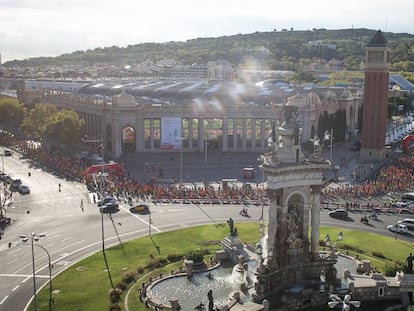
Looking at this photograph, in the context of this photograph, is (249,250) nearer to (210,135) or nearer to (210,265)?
(210,265)

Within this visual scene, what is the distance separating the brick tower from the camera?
10675 centimetres

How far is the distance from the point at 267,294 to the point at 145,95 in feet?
340

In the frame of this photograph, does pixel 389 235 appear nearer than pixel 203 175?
Yes

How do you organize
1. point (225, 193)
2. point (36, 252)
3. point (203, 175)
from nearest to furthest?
point (36, 252), point (225, 193), point (203, 175)

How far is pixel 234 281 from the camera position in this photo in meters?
47.7

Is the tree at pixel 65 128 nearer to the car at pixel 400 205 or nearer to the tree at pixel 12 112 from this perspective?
the tree at pixel 12 112

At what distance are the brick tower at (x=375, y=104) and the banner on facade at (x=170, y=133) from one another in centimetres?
3729

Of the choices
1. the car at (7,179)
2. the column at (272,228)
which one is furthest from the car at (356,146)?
the column at (272,228)

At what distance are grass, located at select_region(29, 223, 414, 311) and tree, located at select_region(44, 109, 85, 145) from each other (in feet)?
175

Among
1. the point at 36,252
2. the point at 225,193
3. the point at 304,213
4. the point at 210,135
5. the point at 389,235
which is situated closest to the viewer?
the point at 304,213

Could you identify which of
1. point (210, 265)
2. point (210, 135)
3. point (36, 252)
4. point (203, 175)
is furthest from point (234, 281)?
point (210, 135)

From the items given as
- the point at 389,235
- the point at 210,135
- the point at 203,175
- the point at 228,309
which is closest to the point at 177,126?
the point at 210,135

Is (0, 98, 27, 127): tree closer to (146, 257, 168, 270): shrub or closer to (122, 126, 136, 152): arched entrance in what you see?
(122, 126, 136, 152): arched entrance

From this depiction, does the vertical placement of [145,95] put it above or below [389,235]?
above
